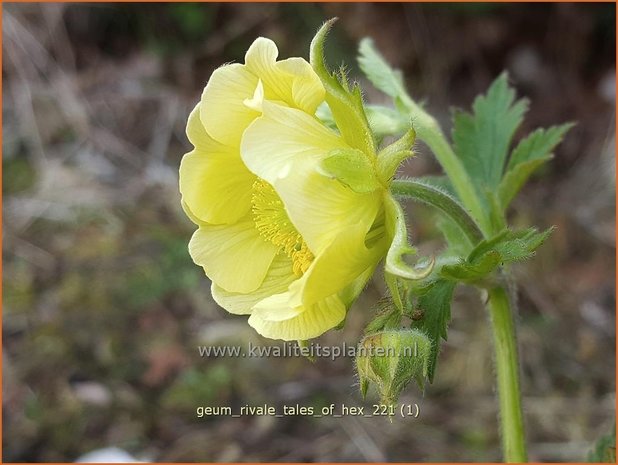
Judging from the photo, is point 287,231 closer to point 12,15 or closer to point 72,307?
point 72,307

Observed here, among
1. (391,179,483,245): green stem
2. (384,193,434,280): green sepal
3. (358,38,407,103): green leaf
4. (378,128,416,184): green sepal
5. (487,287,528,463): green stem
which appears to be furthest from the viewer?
(358,38,407,103): green leaf

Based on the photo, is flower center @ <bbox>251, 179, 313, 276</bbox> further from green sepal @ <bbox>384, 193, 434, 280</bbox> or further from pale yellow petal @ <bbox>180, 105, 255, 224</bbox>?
green sepal @ <bbox>384, 193, 434, 280</bbox>

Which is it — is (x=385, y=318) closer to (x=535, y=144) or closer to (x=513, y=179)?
(x=513, y=179)

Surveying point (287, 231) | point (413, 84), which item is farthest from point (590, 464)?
point (413, 84)

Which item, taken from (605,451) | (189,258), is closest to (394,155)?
(605,451)

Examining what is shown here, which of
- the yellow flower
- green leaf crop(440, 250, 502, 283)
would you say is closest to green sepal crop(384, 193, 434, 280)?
the yellow flower

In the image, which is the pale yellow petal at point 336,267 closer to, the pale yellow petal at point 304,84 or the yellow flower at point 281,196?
the yellow flower at point 281,196
